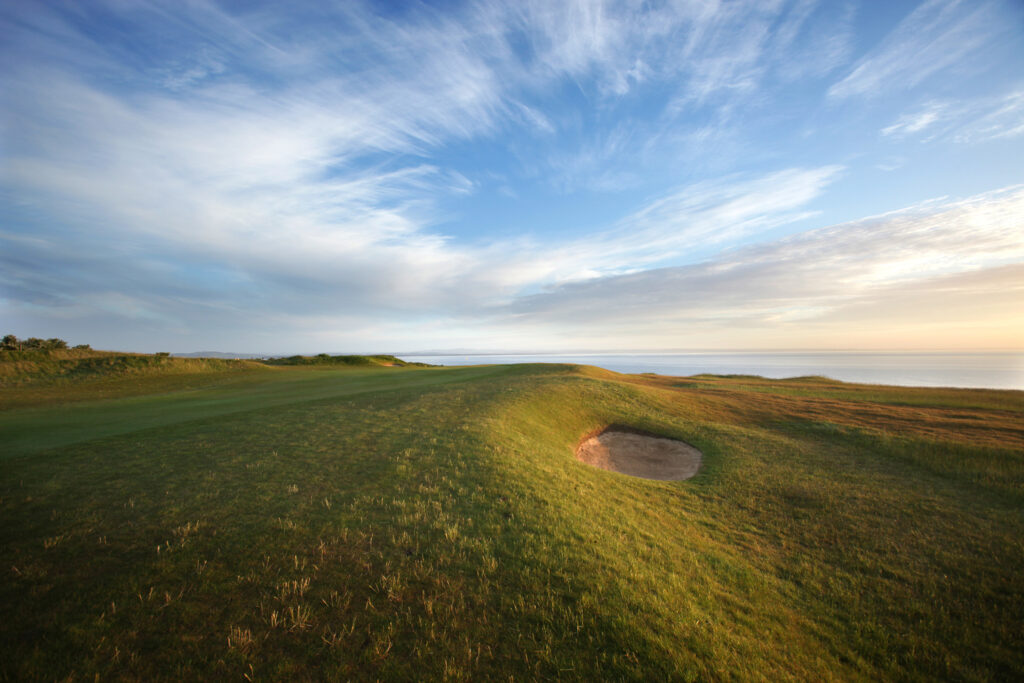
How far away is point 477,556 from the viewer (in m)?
6.47

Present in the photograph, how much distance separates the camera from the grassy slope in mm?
4488

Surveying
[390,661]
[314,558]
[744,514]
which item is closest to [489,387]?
[744,514]

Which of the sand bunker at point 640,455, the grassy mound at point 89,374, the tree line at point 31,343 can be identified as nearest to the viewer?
the sand bunker at point 640,455

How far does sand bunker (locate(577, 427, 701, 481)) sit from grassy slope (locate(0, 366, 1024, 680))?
153 cm

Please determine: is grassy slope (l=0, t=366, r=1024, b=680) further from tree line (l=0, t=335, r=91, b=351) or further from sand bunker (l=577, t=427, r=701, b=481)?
tree line (l=0, t=335, r=91, b=351)

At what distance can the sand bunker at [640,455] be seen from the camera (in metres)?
15.5

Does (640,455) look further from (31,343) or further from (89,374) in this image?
(31,343)

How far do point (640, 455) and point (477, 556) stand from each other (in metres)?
13.1

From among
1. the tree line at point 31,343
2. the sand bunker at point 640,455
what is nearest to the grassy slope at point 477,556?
the sand bunker at point 640,455

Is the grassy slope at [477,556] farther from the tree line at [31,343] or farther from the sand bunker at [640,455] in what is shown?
the tree line at [31,343]

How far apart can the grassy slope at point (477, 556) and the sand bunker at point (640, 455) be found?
60.1 inches

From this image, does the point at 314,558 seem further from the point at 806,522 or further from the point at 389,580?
the point at 806,522

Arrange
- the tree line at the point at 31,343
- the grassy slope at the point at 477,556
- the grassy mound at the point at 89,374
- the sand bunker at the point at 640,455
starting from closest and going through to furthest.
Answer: the grassy slope at the point at 477,556 → the sand bunker at the point at 640,455 → the grassy mound at the point at 89,374 → the tree line at the point at 31,343

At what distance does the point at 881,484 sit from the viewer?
13016mm
